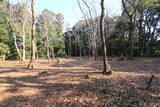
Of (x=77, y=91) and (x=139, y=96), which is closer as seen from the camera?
(x=139, y=96)

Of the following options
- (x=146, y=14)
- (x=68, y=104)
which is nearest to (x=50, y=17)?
(x=146, y=14)

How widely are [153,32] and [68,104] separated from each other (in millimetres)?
27001

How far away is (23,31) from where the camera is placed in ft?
60.6

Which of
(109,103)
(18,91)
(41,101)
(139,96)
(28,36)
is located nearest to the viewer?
(109,103)

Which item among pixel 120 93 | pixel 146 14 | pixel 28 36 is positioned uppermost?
pixel 146 14

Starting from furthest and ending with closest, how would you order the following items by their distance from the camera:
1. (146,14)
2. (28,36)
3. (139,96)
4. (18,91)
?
1. (28,36)
2. (146,14)
3. (18,91)
4. (139,96)

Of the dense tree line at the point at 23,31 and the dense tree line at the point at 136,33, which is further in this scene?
the dense tree line at the point at 136,33

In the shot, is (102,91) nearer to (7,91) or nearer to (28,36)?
(7,91)

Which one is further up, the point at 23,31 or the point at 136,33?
the point at 136,33

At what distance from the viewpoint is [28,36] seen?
2669cm

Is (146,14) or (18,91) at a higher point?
(146,14)

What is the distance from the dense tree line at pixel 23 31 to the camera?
17.3 metres

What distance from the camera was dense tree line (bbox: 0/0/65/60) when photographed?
56.9 ft

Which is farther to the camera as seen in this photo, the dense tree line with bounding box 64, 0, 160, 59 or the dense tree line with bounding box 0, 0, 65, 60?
the dense tree line with bounding box 64, 0, 160, 59
